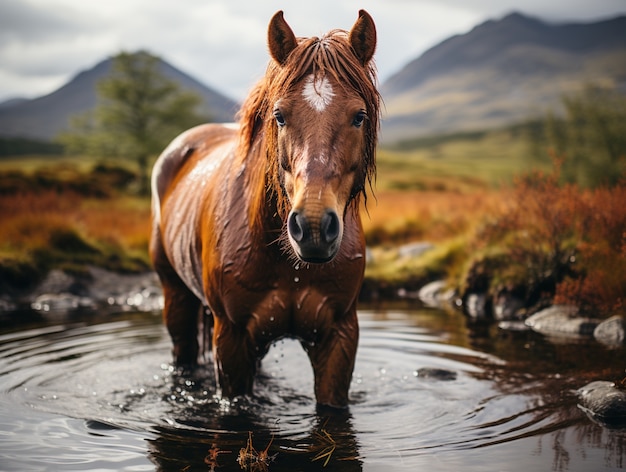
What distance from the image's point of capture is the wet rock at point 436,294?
38.4 feet

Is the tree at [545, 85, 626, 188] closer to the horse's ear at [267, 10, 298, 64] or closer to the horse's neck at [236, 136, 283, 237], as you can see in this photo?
the horse's neck at [236, 136, 283, 237]

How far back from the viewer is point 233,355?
4.73m

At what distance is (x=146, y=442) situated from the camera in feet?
15.3

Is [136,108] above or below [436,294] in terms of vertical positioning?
above

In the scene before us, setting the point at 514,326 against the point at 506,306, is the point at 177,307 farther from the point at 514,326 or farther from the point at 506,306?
the point at 506,306

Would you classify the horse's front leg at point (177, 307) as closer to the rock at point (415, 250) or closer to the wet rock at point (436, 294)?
the wet rock at point (436, 294)

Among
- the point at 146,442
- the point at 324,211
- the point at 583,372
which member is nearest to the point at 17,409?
the point at 146,442

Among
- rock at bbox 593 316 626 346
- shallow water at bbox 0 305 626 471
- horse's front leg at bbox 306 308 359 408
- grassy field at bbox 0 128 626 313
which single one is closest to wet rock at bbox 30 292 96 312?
grassy field at bbox 0 128 626 313

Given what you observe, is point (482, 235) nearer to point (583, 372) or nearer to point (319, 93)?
point (583, 372)

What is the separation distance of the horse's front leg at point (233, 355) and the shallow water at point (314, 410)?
8.7 inches

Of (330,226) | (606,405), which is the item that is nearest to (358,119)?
(330,226)

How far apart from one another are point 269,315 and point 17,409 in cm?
268

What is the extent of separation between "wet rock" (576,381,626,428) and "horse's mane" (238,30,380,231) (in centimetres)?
274

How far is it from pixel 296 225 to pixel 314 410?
2717mm
